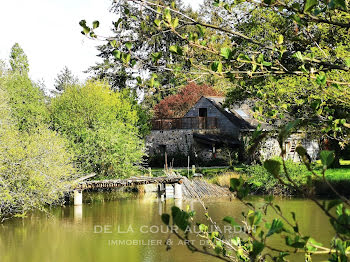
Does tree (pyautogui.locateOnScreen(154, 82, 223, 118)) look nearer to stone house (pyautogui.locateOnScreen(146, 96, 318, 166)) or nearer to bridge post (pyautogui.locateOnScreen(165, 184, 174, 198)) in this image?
stone house (pyautogui.locateOnScreen(146, 96, 318, 166))

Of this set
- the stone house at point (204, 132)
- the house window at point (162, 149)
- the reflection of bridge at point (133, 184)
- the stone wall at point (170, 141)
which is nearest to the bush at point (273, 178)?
the reflection of bridge at point (133, 184)

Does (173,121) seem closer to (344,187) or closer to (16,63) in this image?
(16,63)

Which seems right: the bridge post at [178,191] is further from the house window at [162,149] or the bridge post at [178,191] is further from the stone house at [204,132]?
the house window at [162,149]

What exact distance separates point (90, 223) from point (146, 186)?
8040 mm

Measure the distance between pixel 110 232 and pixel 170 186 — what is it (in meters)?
A: 7.74

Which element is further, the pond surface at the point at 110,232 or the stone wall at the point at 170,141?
the stone wall at the point at 170,141

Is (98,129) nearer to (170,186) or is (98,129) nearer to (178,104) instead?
(170,186)

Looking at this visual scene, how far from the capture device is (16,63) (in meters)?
32.1

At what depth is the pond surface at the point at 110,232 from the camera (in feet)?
42.9

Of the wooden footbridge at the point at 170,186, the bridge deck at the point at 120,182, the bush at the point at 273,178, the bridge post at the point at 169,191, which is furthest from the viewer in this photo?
the bridge post at the point at 169,191

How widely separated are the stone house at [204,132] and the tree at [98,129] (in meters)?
7.01

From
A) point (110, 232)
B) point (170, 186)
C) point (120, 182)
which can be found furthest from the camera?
point (170, 186)

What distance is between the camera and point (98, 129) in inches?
927

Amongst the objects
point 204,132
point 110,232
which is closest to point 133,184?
point 110,232
